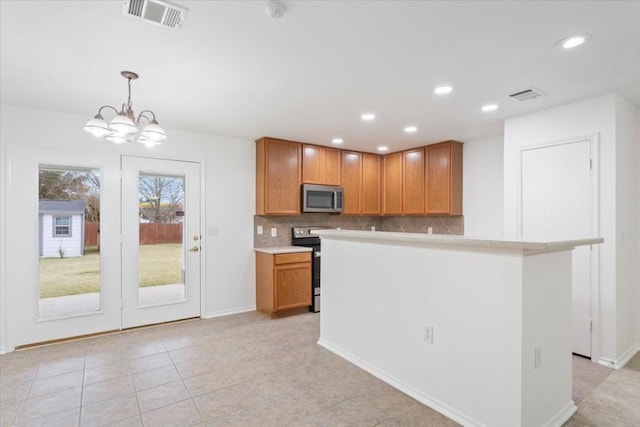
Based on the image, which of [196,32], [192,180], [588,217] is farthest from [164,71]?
[588,217]

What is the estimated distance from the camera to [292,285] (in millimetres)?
4461

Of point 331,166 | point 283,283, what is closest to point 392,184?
point 331,166

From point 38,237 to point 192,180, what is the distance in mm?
1679

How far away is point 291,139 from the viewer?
185 inches

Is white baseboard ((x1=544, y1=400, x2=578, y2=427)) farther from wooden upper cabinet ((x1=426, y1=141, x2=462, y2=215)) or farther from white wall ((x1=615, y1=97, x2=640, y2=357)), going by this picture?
wooden upper cabinet ((x1=426, y1=141, x2=462, y2=215))

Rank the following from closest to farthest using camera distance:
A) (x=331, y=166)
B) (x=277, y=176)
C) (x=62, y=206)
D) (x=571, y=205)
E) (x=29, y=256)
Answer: (x=571, y=205)
(x=29, y=256)
(x=62, y=206)
(x=277, y=176)
(x=331, y=166)

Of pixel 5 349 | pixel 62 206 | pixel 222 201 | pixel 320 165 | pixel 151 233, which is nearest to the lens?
pixel 5 349

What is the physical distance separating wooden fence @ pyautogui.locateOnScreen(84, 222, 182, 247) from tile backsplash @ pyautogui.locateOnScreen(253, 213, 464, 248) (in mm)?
1077

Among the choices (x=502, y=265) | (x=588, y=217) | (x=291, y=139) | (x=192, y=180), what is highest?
(x=291, y=139)

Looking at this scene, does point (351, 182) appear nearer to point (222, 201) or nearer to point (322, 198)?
point (322, 198)

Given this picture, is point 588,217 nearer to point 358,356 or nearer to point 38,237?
point 358,356

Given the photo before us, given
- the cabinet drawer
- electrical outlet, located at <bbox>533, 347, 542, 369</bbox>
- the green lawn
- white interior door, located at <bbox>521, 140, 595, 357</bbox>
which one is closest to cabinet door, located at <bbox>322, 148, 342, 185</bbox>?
the cabinet drawer

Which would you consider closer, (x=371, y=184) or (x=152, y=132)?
(x=152, y=132)

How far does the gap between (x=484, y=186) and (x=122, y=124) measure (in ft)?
14.3
